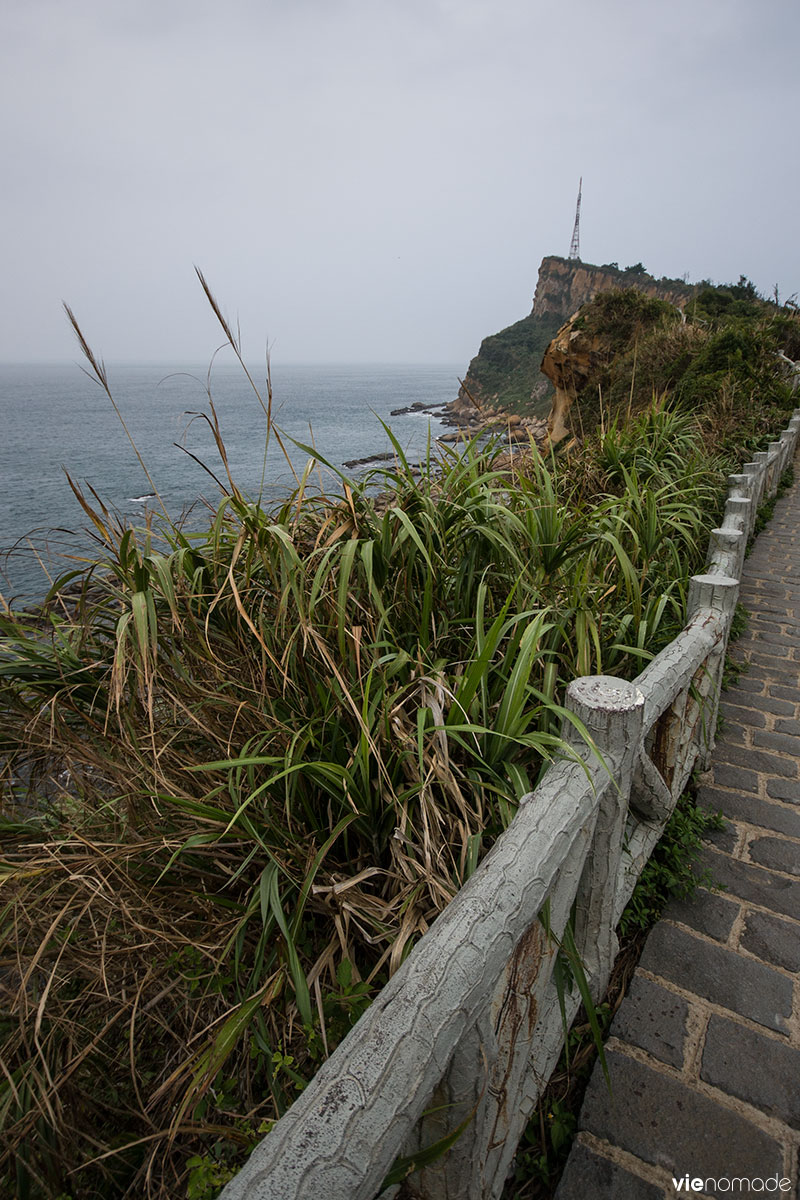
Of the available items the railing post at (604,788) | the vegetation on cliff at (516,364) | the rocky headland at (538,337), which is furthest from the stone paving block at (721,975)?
the vegetation on cliff at (516,364)

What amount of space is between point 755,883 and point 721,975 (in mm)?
421

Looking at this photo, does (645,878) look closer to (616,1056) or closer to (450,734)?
(616,1056)

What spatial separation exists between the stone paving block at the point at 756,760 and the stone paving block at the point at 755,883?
61 centimetres

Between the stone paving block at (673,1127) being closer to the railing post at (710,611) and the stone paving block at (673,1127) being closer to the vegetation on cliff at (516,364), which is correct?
the railing post at (710,611)

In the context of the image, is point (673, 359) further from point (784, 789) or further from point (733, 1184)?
point (733, 1184)

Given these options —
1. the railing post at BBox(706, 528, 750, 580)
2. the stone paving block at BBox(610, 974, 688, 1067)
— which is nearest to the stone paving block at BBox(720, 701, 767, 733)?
the railing post at BBox(706, 528, 750, 580)

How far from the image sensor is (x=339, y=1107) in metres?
0.71

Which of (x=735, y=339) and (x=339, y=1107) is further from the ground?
(x=735, y=339)

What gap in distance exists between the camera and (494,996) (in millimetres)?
993

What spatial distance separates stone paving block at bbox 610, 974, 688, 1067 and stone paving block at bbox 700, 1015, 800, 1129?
0.07 meters

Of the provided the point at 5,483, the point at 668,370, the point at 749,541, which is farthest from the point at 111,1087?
the point at 5,483

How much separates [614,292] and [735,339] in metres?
9.19

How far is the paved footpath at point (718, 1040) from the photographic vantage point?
128 centimetres

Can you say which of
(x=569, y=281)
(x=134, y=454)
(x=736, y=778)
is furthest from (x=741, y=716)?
(x=569, y=281)
